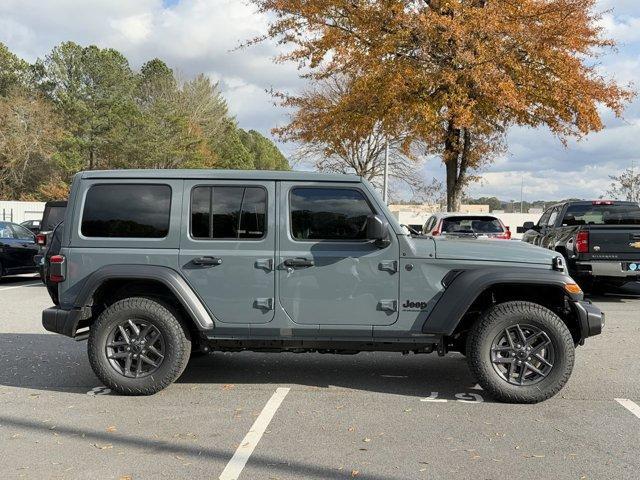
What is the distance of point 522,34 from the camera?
661 inches

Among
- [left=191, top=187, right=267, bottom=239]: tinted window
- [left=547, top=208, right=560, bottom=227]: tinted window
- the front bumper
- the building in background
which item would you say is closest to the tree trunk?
[left=547, top=208, right=560, bottom=227]: tinted window

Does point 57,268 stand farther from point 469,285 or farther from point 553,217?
point 553,217

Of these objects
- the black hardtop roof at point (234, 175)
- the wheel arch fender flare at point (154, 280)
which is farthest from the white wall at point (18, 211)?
the wheel arch fender flare at point (154, 280)

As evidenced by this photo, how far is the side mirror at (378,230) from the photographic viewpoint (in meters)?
5.02

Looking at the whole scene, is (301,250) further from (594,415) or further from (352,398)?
(594,415)

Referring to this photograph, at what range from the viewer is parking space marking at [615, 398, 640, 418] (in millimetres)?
5004

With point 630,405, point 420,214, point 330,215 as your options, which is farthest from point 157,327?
point 420,214

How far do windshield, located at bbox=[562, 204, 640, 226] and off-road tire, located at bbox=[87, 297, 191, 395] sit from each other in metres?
9.30

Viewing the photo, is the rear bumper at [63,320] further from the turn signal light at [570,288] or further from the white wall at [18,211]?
the white wall at [18,211]

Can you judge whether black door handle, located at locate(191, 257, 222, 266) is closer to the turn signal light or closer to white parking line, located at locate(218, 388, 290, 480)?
white parking line, located at locate(218, 388, 290, 480)

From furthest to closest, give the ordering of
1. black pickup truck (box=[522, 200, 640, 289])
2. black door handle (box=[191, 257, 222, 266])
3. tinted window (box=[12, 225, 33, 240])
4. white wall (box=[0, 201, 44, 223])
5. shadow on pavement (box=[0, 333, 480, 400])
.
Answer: white wall (box=[0, 201, 44, 223]) → tinted window (box=[12, 225, 33, 240]) → black pickup truck (box=[522, 200, 640, 289]) → shadow on pavement (box=[0, 333, 480, 400]) → black door handle (box=[191, 257, 222, 266])

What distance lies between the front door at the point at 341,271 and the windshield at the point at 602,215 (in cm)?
817

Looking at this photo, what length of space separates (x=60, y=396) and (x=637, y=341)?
6.78 m

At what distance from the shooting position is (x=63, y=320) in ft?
17.5
